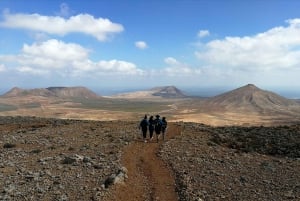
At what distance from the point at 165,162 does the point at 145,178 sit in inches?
146

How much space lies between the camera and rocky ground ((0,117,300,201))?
2038cm

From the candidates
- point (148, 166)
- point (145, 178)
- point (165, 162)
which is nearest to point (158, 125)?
point (165, 162)

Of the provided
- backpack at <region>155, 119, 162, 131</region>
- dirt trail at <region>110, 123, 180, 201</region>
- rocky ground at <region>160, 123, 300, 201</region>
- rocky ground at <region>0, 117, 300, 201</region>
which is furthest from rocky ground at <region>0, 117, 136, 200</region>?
rocky ground at <region>160, 123, 300, 201</region>

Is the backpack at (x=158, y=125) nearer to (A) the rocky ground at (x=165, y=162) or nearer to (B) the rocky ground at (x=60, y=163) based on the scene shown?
(A) the rocky ground at (x=165, y=162)

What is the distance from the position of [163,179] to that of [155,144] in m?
9.87

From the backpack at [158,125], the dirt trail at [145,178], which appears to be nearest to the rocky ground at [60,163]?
the dirt trail at [145,178]

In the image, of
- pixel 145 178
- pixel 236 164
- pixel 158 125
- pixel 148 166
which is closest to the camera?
pixel 145 178

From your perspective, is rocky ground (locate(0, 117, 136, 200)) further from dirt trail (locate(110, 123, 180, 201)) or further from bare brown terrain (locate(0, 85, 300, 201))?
dirt trail (locate(110, 123, 180, 201))

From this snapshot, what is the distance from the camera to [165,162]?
26000mm

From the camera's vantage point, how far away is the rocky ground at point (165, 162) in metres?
20.4

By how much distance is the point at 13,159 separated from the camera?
26.9 metres

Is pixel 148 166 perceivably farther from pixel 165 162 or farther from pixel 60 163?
pixel 60 163

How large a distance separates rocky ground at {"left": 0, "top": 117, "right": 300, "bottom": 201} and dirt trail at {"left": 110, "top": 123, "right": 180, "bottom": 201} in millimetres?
293

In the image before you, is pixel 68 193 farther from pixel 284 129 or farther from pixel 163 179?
pixel 284 129
